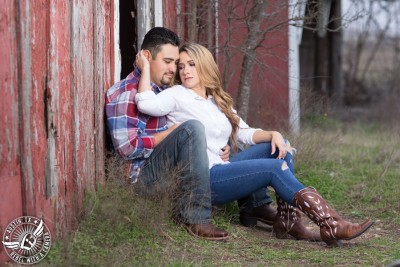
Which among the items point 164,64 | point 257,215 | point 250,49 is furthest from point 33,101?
point 250,49

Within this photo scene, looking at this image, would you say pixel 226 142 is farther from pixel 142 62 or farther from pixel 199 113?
pixel 142 62

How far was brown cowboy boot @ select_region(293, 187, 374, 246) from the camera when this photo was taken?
16.3 ft

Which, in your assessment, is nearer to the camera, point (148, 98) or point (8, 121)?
point (8, 121)

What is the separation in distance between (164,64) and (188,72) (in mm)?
177

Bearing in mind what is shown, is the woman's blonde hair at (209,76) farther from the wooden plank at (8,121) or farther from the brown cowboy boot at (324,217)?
the wooden plank at (8,121)

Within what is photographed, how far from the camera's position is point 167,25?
711 cm

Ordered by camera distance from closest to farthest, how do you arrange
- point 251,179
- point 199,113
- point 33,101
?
point 33,101
point 251,179
point 199,113

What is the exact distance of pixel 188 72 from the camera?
541cm

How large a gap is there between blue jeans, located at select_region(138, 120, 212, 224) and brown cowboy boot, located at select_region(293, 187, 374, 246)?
62 cm

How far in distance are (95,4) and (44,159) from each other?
135 cm

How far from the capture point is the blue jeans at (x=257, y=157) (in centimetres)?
545

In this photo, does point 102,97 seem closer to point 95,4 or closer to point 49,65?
point 95,4

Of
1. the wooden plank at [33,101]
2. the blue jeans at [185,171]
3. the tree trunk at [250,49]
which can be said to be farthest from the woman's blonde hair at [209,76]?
the tree trunk at [250,49]

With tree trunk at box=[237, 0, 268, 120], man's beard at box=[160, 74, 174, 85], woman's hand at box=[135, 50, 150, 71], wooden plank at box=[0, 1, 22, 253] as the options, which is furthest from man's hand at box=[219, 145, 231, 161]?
tree trunk at box=[237, 0, 268, 120]
